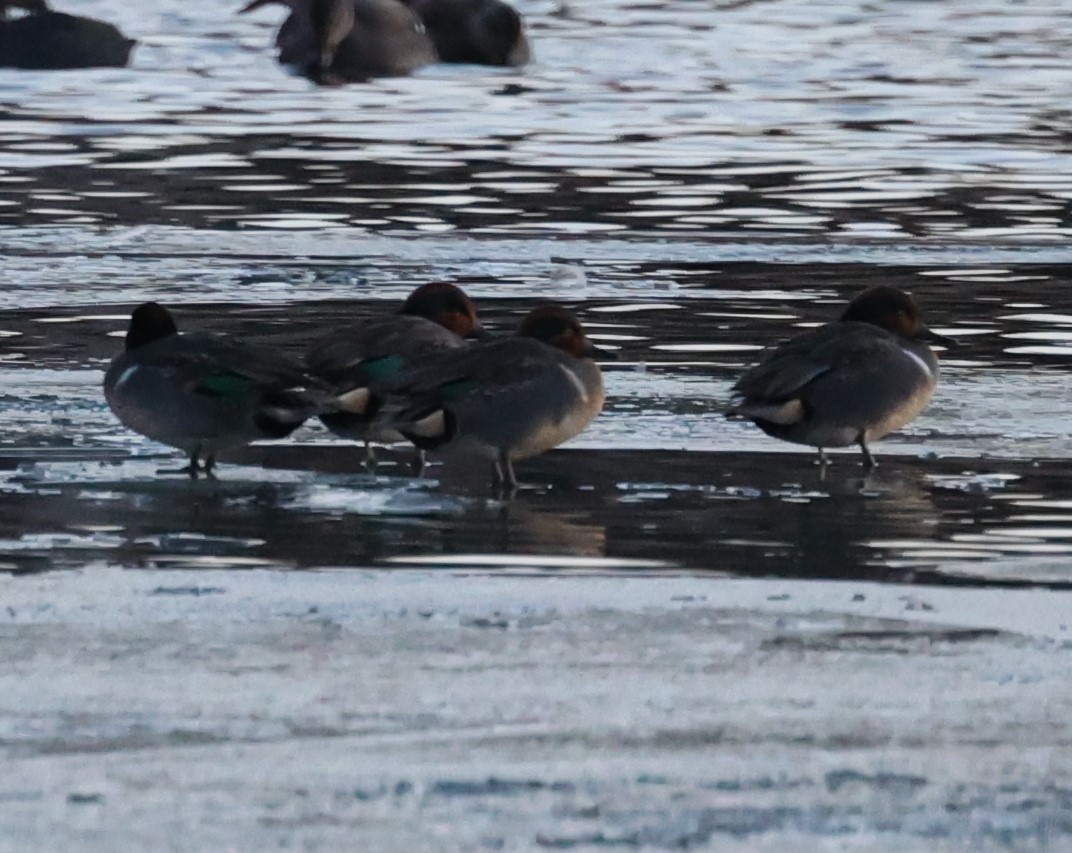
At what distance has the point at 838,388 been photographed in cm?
824

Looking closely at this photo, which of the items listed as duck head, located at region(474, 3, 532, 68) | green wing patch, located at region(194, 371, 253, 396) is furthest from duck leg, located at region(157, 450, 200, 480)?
duck head, located at region(474, 3, 532, 68)

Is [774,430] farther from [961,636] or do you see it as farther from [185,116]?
[185,116]

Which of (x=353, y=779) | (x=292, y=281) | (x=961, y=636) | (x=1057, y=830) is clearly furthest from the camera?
(x=292, y=281)

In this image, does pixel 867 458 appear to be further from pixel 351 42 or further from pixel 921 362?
pixel 351 42

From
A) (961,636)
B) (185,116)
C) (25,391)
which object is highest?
(961,636)

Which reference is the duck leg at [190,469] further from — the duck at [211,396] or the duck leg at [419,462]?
the duck leg at [419,462]

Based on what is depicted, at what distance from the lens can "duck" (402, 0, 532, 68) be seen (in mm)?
24141

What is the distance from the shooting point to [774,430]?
827 centimetres

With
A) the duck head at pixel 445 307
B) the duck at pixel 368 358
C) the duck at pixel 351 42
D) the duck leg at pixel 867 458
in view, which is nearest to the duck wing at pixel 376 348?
the duck at pixel 368 358

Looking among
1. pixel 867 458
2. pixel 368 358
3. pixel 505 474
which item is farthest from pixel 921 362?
pixel 368 358

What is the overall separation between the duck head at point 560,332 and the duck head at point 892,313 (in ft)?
3.11

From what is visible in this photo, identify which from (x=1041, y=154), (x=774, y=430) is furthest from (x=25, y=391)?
(x=1041, y=154)

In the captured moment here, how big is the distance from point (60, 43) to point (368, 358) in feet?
53.8

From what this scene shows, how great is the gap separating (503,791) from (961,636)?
1.49 meters
